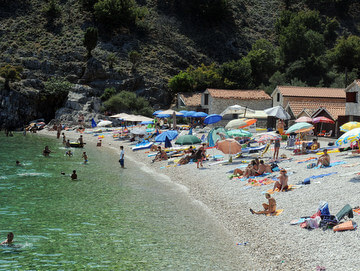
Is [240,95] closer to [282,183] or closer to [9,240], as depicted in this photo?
[282,183]

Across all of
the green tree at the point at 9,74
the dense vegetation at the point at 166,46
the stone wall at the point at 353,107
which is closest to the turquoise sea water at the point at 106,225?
the stone wall at the point at 353,107

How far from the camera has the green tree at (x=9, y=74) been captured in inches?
2425

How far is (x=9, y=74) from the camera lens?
203 ft

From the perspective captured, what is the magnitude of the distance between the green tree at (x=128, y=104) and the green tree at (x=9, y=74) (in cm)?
1365

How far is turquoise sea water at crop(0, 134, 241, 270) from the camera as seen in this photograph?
12719 mm

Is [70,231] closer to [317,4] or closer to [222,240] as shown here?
[222,240]

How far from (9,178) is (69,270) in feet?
51.6

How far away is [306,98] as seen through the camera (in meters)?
54.1

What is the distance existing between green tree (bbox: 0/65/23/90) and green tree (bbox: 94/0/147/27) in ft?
74.7

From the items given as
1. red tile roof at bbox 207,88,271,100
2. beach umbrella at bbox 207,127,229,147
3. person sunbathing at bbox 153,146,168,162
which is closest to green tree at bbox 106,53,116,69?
red tile roof at bbox 207,88,271,100

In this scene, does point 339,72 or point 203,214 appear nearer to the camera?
point 203,214

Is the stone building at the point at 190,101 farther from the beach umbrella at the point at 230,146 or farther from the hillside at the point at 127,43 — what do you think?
the beach umbrella at the point at 230,146

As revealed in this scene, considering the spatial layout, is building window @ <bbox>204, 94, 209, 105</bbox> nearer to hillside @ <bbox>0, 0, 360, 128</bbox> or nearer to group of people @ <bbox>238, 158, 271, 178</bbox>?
hillside @ <bbox>0, 0, 360, 128</bbox>

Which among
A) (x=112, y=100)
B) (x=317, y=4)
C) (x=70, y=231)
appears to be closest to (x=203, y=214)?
(x=70, y=231)
